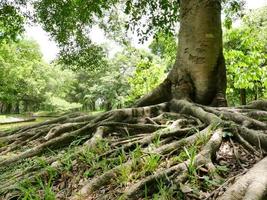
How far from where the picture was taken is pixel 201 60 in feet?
18.6

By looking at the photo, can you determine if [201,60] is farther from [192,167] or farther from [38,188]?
[38,188]

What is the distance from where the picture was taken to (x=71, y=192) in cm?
296

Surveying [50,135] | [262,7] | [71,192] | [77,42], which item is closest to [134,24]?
[77,42]

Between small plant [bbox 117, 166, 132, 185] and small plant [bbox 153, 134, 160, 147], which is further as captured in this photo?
small plant [bbox 153, 134, 160, 147]

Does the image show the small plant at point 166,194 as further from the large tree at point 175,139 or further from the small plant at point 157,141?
the small plant at point 157,141

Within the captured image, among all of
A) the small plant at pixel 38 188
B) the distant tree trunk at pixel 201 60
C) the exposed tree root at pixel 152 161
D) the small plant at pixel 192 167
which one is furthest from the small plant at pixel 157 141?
the distant tree trunk at pixel 201 60

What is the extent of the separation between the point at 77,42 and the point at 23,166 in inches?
241

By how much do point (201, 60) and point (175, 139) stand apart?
7.70ft

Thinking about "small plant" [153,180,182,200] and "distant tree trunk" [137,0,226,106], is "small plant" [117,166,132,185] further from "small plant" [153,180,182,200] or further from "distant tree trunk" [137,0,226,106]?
"distant tree trunk" [137,0,226,106]

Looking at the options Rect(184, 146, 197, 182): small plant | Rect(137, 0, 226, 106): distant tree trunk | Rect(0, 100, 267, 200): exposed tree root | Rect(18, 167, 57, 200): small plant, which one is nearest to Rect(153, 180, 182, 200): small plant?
Rect(0, 100, 267, 200): exposed tree root

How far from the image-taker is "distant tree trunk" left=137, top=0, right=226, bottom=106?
5691mm

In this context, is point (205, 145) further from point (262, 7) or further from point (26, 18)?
point (262, 7)

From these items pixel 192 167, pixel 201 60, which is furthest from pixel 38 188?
pixel 201 60

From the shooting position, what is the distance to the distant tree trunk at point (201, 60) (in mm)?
5691
